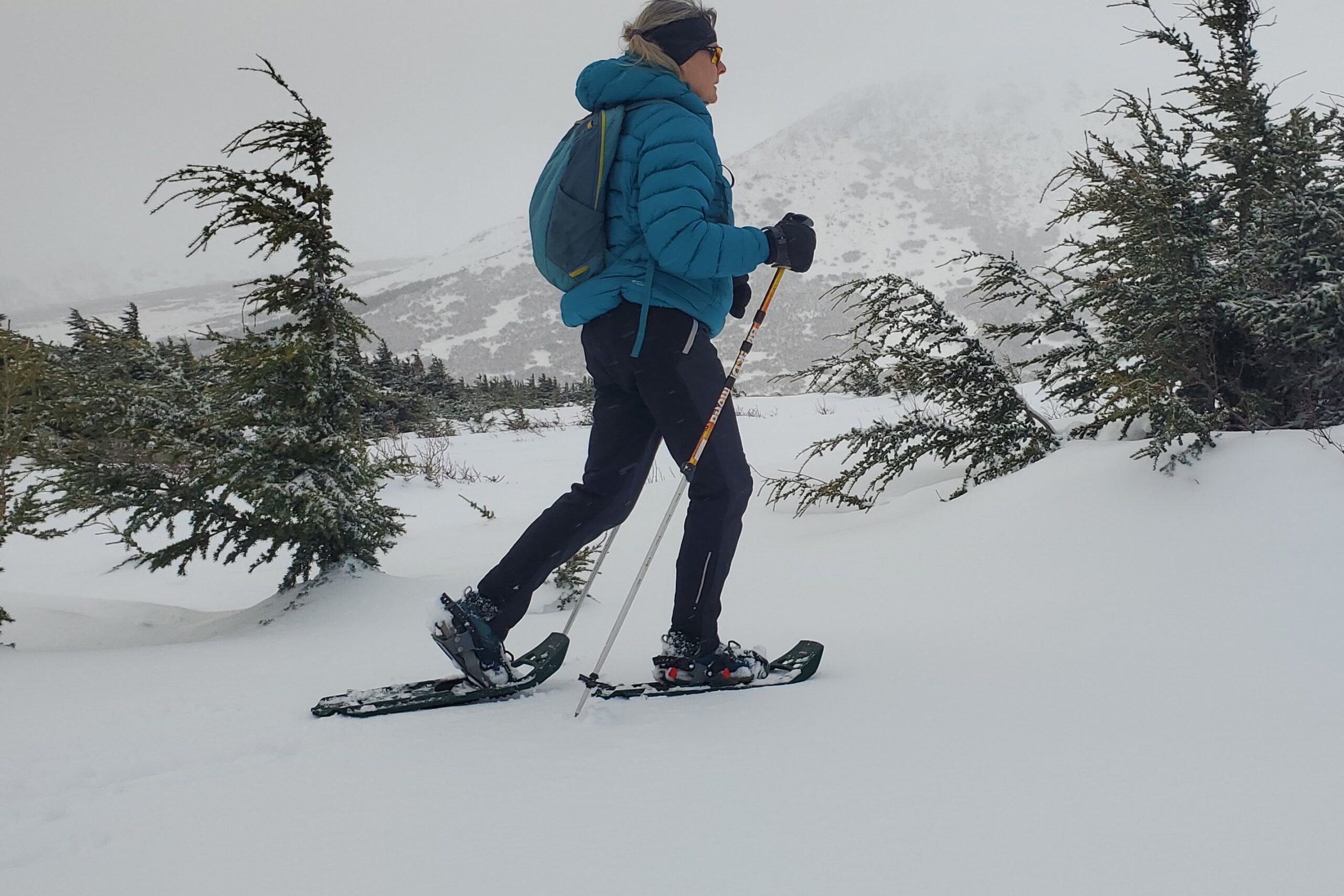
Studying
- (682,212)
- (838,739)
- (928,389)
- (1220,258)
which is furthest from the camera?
(928,389)

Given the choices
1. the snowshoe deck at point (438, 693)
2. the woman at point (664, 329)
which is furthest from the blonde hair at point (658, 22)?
the snowshoe deck at point (438, 693)

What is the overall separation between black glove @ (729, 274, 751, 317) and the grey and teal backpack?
0.59 meters

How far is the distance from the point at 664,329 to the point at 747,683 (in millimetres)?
1149

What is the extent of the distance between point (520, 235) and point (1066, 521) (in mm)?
105020

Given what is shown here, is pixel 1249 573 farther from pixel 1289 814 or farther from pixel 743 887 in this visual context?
pixel 743 887

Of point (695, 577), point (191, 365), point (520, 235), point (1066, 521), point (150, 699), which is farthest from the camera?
point (520, 235)

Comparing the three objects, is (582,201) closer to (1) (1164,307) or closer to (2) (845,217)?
(1) (1164,307)

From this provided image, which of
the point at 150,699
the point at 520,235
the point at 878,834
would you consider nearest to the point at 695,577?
the point at 878,834

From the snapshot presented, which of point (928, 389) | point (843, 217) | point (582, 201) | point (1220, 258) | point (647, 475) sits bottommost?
point (928, 389)

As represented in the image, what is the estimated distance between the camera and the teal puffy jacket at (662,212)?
2162mm

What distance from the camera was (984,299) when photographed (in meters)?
5.41

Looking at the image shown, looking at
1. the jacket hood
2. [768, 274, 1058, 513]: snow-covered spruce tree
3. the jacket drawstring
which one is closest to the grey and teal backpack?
the jacket hood

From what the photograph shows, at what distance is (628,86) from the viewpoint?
225 centimetres

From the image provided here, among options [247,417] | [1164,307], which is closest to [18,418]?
[247,417]
